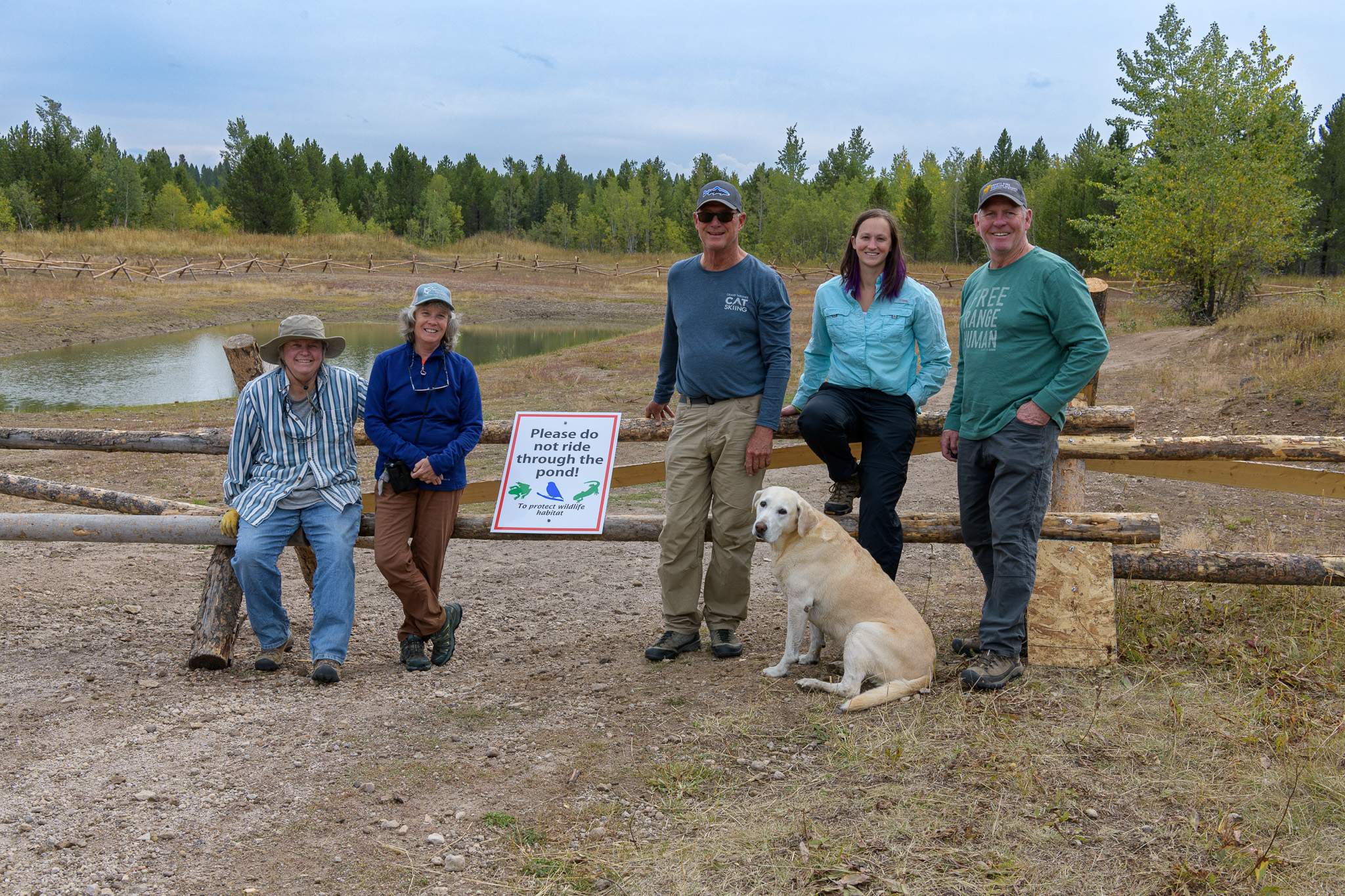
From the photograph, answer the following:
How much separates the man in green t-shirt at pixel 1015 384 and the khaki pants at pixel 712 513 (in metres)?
1.17

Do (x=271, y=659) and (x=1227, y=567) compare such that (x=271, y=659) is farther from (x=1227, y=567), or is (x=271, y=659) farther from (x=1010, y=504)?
(x=1227, y=567)

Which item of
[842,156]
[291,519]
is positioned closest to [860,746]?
[291,519]

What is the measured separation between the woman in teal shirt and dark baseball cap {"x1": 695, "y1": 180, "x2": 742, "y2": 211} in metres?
0.62

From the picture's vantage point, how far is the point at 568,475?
18.6 ft

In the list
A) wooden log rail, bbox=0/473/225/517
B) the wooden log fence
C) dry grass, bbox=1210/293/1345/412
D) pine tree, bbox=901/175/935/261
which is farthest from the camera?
pine tree, bbox=901/175/935/261

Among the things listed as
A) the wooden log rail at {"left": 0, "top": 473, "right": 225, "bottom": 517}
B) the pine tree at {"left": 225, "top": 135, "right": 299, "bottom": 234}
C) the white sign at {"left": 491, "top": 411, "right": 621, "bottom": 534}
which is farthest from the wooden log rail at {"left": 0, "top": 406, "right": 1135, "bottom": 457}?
the pine tree at {"left": 225, "top": 135, "right": 299, "bottom": 234}

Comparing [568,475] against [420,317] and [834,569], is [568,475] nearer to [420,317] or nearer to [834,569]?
[420,317]

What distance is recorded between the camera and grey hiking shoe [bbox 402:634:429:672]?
5.28 metres

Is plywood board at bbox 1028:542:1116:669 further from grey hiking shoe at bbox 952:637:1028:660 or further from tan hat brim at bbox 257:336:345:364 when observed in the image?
tan hat brim at bbox 257:336:345:364

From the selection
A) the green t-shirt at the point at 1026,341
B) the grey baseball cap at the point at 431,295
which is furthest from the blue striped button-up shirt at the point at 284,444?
the green t-shirt at the point at 1026,341

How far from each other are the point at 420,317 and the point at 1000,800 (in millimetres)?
3711

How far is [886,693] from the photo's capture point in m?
4.27

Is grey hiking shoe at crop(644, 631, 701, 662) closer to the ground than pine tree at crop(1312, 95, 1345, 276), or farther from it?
closer to the ground

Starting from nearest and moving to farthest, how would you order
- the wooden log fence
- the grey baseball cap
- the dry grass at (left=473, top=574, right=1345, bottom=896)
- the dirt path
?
the dry grass at (left=473, top=574, right=1345, bottom=896), the dirt path, the grey baseball cap, the wooden log fence
